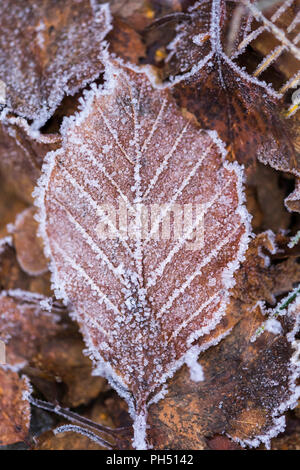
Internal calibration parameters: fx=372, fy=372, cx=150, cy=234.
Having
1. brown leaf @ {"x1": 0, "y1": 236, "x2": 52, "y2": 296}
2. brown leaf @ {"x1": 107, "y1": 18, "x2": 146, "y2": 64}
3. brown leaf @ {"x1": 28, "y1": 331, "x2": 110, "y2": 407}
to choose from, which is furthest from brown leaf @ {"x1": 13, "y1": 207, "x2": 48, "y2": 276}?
brown leaf @ {"x1": 107, "y1": 18, "x2": 146, "y2": 64}

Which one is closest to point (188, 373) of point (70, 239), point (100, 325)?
point (100, 325)

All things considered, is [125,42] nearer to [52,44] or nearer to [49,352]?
[52,44]

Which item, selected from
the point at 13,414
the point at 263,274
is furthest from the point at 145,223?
the point at 13,414

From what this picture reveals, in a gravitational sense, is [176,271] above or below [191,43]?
below

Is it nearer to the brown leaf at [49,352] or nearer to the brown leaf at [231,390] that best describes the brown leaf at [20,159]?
the brown leaf at [49,352]

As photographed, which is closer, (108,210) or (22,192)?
(108,210)
